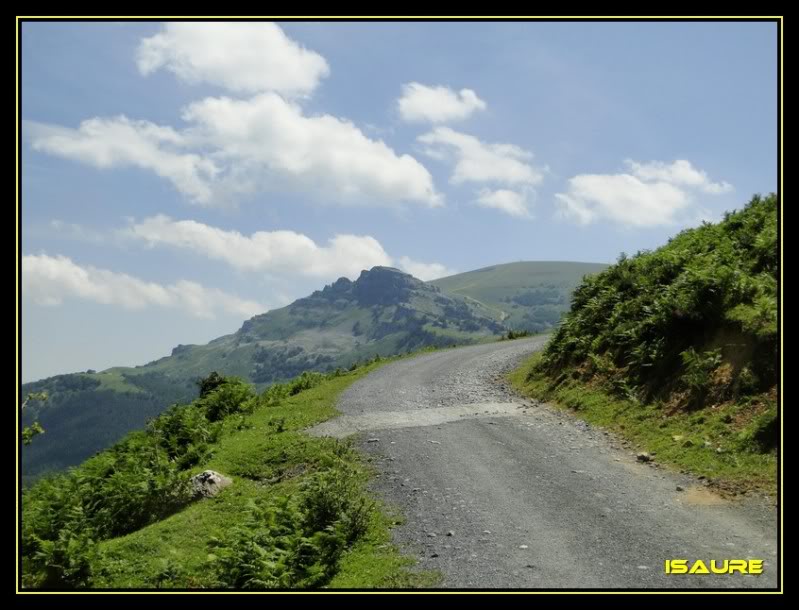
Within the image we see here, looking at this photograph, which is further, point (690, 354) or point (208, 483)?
point (690, 354)

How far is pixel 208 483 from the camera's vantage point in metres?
16.8

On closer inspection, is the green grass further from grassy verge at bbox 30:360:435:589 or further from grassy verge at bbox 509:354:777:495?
grassy verge at bbox 509:354:777:495

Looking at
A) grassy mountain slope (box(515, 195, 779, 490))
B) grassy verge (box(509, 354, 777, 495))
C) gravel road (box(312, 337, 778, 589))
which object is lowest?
gravel road (box(312, 337, 778, 589))

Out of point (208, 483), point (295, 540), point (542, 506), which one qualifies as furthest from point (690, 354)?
point (208, 483)

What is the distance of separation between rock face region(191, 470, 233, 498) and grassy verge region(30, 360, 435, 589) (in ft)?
0.82

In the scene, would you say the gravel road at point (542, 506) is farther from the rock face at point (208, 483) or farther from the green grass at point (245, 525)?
the rock face at point (208, 483)

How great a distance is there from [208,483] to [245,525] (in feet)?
14.2

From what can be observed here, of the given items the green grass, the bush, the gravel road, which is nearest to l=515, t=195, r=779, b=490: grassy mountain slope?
the gravel road

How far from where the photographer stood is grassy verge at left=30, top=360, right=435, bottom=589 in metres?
10.7

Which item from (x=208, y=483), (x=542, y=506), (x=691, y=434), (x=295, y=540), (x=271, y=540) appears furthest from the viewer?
(x=208, y=483)

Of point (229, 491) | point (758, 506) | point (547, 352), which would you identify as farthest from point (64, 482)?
point (547, 352)

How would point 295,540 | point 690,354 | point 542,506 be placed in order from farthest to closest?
point 690,354 → point 542,506 → point 295,540

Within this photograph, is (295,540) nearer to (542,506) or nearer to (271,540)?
(271,540)
